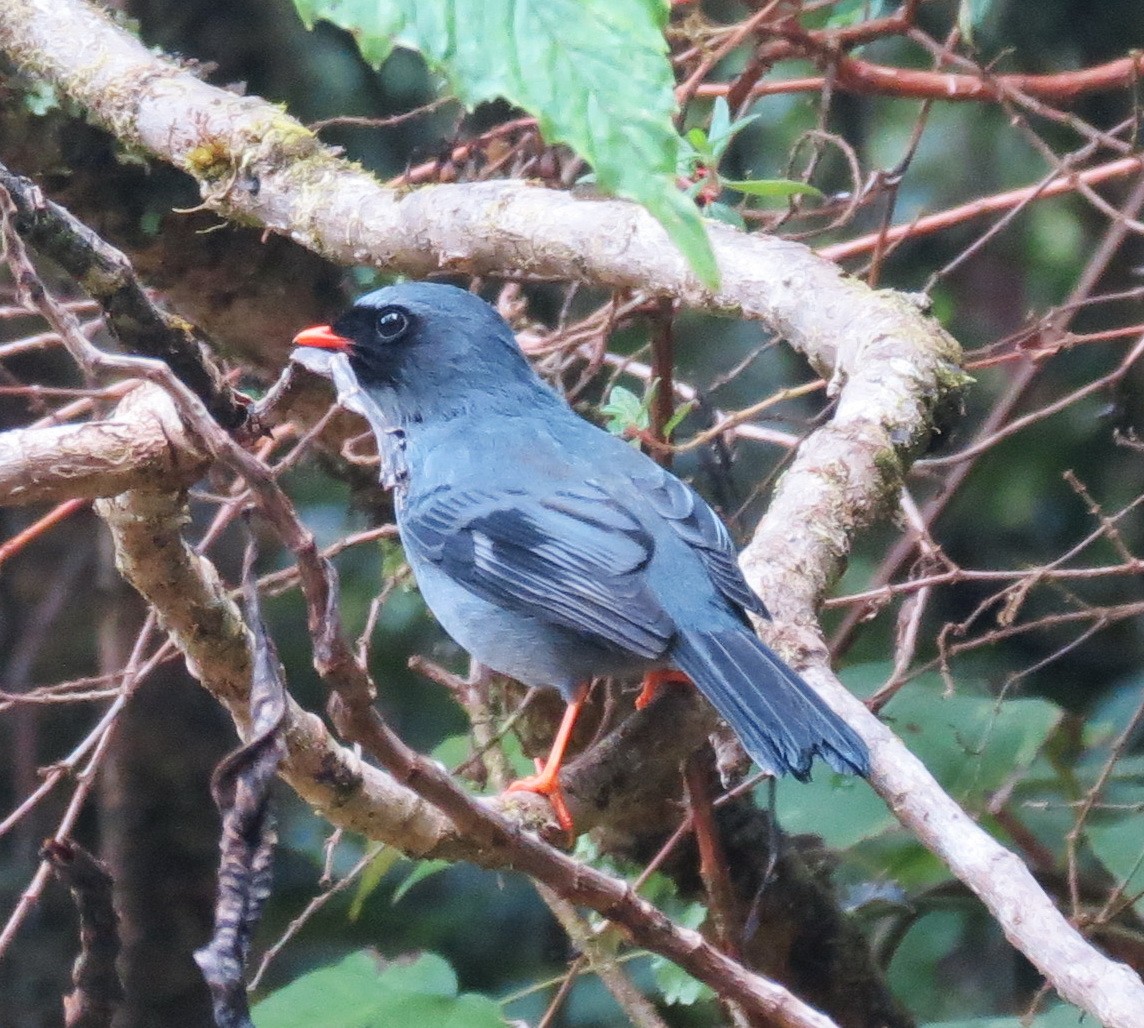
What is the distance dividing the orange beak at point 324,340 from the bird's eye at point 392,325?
3.4 inches

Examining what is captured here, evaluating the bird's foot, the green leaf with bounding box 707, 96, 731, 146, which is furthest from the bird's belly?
the green leaf with bounding box 707, 96, 731, 146

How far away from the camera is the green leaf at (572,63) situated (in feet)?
3.81

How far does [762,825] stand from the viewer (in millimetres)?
3686

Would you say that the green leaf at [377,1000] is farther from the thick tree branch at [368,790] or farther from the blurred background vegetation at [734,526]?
the thick tree branch at [368,790]

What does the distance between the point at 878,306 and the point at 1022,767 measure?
4.74ft

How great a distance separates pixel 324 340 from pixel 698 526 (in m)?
1.05

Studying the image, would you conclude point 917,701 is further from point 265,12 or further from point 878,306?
point 265,12

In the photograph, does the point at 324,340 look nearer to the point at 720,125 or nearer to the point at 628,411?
the point at 628,411

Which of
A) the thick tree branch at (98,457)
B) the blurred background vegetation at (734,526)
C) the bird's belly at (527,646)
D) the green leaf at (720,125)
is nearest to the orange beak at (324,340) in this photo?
the blurred background vegetation at (734,526)

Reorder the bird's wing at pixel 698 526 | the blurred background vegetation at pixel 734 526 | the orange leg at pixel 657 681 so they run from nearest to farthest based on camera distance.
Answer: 1. the bird's wing at pixel 698 526
2. the orange leg at pixel 657 681
3. the blurred background vegetation at pixel 734 526

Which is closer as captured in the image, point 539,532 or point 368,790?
point 368,790

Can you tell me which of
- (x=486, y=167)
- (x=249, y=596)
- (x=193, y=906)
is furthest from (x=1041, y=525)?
(x=249, y=596)

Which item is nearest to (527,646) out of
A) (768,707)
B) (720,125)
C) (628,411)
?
(628,411)

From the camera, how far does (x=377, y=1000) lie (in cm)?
312
